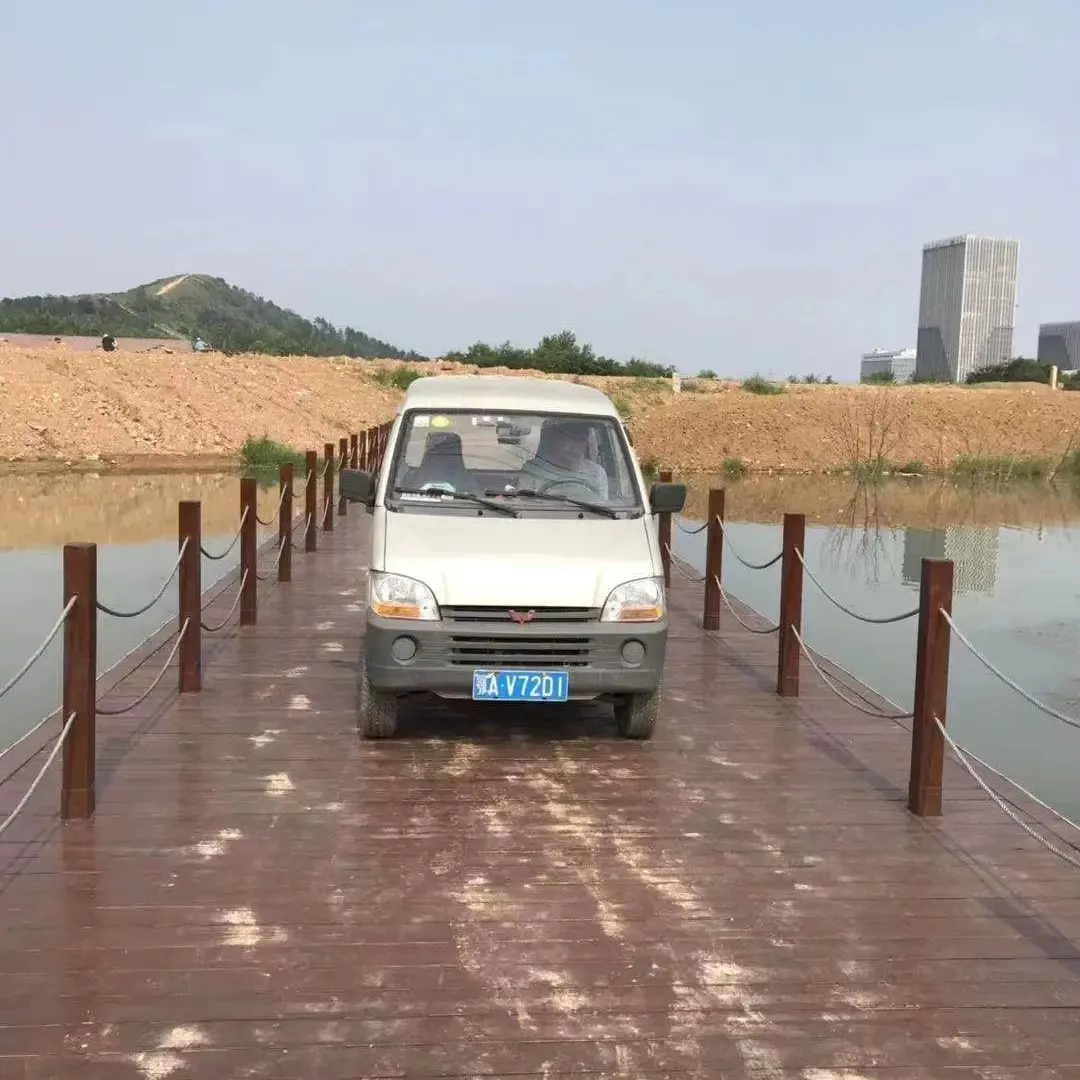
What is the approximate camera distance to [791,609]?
25.1 ft

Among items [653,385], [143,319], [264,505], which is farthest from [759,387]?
[143,319]

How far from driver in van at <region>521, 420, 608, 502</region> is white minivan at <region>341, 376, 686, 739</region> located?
0.04 feet

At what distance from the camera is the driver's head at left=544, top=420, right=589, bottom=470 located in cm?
696

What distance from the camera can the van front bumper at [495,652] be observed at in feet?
19.0

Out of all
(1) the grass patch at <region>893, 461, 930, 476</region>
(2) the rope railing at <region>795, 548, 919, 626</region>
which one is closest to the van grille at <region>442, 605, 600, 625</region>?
(2) the rope railing at <region>795, 548, 919, 626</region>

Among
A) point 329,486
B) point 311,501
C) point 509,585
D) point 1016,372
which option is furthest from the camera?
point 1016,372

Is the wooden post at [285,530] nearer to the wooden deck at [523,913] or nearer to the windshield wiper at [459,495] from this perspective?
the wooden deck at [523,913]

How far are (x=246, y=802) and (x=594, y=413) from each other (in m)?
3.16

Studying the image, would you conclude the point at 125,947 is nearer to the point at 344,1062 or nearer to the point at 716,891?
the point at 344,1062

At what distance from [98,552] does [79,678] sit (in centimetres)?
969

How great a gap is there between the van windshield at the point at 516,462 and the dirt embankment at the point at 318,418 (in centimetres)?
2592

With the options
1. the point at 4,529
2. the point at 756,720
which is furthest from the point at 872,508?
the point at 756,720

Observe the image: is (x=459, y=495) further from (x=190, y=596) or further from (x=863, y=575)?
(x=863, y=575)

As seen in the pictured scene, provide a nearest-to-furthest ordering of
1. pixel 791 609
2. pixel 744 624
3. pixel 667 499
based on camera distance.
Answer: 1. pixel 667 499
2. pixel 791 609
3. pixel 744 624
